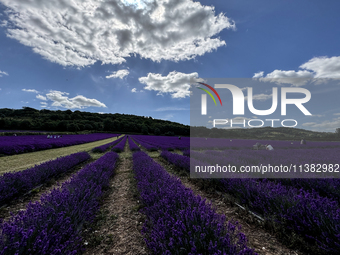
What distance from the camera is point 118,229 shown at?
232cm

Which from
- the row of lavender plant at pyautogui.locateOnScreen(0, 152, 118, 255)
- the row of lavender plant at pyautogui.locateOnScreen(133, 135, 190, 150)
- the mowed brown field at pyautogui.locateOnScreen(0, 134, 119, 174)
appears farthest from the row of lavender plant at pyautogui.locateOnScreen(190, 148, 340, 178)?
the mowed brown field at pyautogui.locateOnScreen(0, 134, 119, 174)

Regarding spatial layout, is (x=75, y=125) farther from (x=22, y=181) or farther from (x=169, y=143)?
(x=22, y=181)

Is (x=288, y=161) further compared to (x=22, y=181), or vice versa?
(x=288, y=161)

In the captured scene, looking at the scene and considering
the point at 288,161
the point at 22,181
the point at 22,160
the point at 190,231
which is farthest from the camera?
the point at 22,160

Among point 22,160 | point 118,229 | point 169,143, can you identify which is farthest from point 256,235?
point 169,143

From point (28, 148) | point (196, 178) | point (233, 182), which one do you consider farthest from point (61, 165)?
point (28, 148)

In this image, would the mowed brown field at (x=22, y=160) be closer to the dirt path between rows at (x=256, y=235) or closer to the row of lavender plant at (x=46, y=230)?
the row of lavender plant at (x=46, y=230)

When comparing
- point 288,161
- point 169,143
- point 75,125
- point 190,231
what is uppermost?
point 75,125

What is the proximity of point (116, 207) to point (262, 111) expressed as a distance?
7.22 meters

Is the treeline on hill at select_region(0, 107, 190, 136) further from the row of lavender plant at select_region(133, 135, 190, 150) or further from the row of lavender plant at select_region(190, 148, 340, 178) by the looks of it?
the row of lavender plant at select_region(190, 148, 340, 178)

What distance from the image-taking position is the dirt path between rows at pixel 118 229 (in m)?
1.89

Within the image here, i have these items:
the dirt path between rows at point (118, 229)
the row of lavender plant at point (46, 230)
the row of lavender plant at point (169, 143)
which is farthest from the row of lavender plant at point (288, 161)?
the row of lavender plant at point (169, 143)

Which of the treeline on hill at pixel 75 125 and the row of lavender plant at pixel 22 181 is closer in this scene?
the row of lavender plant at pixel 22 181

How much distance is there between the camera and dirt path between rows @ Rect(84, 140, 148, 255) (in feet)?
6.21
